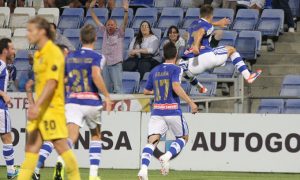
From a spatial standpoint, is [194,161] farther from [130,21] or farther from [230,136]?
[130,21]

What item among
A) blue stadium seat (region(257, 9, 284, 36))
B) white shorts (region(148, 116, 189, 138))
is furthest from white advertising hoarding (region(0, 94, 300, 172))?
blue stadium seat (region(257, 9, 284, 36))

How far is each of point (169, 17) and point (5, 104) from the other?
7996mm

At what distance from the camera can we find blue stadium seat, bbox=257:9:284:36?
23344mm

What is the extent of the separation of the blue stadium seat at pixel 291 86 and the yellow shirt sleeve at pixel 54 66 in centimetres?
978

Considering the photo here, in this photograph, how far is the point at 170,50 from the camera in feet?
51.6

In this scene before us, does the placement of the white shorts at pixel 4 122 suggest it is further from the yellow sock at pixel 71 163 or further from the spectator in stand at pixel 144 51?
the spectator in stand at pixel 144 51

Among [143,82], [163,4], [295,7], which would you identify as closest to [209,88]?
[143,82]

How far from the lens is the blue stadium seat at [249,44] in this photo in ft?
73.9

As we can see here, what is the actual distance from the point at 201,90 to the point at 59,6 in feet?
31.0

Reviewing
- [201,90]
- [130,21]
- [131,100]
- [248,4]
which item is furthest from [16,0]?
[201,90]

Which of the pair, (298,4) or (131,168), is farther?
(298,4)

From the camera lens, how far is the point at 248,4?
2459 cm

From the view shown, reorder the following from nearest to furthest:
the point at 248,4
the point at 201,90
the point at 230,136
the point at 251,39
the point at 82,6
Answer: the point at 201,90 < the point at 230,136 < the point at 251,39 < the point at 248,4 < the point at 82,6

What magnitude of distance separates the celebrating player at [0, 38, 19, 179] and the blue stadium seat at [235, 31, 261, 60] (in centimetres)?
702
